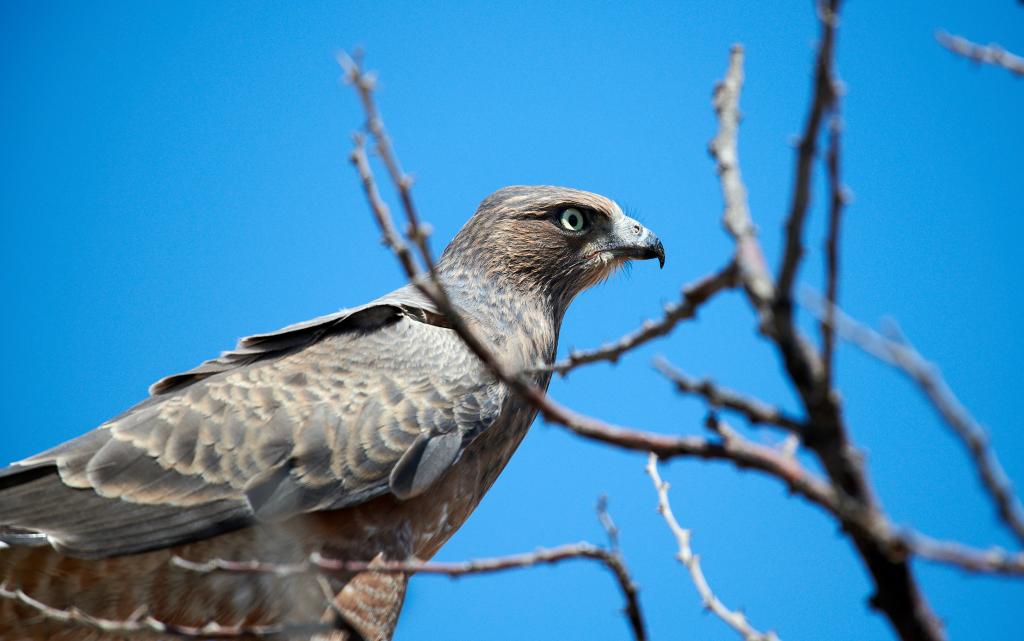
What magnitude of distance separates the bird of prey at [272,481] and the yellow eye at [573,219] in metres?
1.02

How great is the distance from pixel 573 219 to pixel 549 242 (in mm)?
235

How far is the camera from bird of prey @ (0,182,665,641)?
4.03 meters

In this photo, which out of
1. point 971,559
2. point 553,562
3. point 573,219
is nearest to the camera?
point 971,559

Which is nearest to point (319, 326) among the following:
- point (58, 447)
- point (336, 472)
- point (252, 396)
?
point (252, 396)

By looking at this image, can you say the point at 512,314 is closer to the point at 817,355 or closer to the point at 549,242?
the point at 549,242

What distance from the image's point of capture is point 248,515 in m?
4.10

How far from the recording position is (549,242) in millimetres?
5523

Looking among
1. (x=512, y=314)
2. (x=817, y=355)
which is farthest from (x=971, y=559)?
(x=512, y=314)

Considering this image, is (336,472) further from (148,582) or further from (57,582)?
(57,582)

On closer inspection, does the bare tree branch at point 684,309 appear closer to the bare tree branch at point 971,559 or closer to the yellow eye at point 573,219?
the bare tree branch at point 971,559

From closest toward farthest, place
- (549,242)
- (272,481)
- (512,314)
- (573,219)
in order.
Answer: (272,481) < (512,314) < (549,242) < (573,219)

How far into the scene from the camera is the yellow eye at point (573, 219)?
561cm

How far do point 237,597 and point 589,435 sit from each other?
9.26ft

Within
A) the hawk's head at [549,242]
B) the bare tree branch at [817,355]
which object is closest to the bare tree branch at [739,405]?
the bare tree branch at [817,355]
